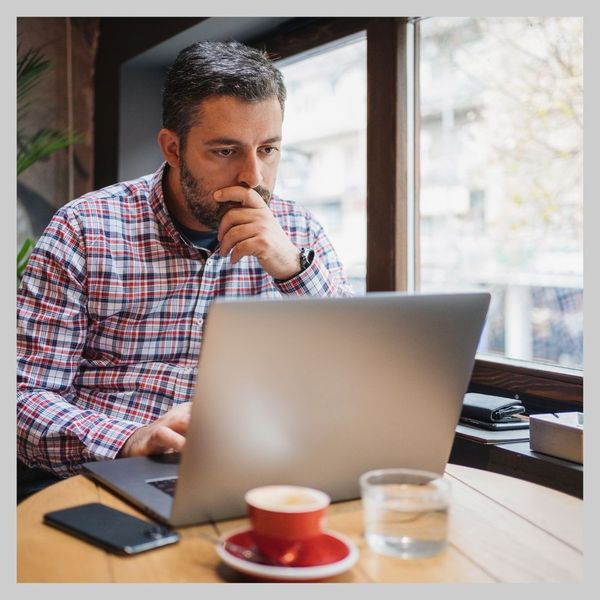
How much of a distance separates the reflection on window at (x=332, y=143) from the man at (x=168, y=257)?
0.96 m

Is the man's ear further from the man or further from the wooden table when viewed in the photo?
the wooden table

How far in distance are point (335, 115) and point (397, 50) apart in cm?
84

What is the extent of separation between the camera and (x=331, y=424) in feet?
2.95

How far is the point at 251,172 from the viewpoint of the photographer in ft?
5.39

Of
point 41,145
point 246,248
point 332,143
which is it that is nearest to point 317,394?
point 246,248

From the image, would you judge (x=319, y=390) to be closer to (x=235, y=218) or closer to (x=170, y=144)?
(x=235, y=218)

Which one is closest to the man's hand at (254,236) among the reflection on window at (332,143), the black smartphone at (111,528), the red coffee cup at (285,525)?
the black smartphone at (111,528)

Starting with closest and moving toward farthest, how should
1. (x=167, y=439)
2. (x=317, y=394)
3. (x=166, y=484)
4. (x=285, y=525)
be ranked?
(x=285, y=525) < (x=317, y=394) < (x=166, y=484) < (x=167, y=439)

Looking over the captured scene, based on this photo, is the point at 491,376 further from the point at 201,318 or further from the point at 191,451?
the point at 191,451

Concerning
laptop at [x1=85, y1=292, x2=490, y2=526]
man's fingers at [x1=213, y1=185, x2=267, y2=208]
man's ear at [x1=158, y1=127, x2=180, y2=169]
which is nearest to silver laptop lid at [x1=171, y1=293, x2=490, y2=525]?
laptop at [x1=85, y1=292, x2=490, y2=526]

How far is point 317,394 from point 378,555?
0.19 m

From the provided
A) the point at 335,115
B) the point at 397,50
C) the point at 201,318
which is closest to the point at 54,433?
the point at 201,318

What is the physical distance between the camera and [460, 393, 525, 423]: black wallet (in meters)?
1.72

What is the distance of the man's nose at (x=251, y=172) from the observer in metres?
1.64
